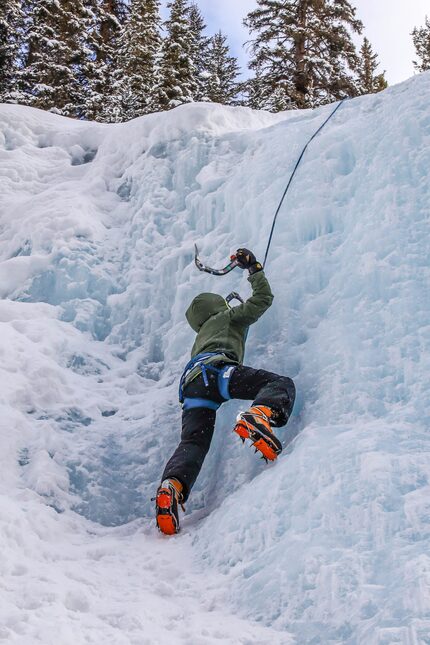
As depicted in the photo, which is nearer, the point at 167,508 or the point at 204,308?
the point at 167,508

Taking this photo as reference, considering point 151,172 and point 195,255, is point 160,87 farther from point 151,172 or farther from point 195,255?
point 195,255

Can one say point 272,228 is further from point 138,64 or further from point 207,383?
point 138,64

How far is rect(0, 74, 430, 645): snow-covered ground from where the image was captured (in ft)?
8.99

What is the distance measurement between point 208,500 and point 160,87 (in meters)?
15.8

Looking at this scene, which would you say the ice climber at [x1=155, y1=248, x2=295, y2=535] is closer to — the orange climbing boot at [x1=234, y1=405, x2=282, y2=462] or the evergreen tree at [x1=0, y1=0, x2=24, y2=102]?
the orange climbing boot at [x1=234, y1=405, x2=282, y2=462]

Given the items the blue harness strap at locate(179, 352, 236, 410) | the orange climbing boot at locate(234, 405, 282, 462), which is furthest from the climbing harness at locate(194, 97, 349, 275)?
the orange climbing boot at locate(234, 405, 282, 462)

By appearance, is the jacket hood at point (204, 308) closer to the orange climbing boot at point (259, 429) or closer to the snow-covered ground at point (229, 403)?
the snow-covered ground at point (229, 403)

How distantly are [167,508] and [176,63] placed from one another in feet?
55.3

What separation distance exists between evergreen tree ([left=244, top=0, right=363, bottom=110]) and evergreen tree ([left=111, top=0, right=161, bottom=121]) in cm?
328

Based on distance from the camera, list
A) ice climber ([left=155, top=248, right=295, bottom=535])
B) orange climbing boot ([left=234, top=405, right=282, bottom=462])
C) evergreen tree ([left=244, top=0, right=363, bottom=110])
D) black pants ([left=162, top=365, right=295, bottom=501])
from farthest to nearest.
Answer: evergreen tree ([left=244, top=0, right=363, bottom=110]) < black pants ([left=162, top=365, right=295, bottom=501]) < ice climber ([left=155, top=248, right=295, bottom=535]) < orange climbing boot ([left=234, top=405, right=282, bottom=462])

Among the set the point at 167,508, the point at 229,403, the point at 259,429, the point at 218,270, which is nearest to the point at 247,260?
the point at 218,270

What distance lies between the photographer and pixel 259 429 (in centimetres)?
374

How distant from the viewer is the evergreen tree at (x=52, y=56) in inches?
710

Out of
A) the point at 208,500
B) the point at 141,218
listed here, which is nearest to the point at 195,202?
the point at 141,218
